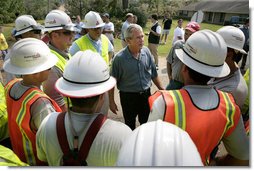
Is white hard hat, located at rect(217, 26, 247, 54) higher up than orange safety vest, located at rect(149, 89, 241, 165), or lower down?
higher up

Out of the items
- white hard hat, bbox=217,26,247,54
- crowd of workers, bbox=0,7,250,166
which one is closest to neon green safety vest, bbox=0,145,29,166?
crowd of workers, bbox=0,7,250,166

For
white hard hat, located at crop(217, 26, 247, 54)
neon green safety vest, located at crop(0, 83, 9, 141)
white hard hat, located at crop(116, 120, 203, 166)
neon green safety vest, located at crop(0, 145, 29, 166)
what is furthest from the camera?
white hard hat, located at crop(217, 26, 247, 54)

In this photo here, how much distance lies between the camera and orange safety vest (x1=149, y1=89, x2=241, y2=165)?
1671mm

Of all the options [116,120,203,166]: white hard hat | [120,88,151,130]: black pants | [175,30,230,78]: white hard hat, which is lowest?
[120,88,151,130]: black pants

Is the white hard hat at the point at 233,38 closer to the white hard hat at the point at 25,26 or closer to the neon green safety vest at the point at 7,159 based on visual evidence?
the neon green safety vest at the point at 7,159

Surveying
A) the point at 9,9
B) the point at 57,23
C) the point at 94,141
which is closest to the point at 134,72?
the point at 57,23

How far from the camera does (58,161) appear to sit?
159cm

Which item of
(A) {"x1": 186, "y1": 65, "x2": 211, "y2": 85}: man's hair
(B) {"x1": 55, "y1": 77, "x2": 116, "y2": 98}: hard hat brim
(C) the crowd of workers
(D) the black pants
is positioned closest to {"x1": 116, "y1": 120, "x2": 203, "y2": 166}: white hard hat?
(C) the crowd of workers

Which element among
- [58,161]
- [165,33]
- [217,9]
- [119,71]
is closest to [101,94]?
[58,161]

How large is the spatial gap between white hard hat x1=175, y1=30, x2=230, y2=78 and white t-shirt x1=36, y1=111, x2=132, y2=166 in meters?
0.69

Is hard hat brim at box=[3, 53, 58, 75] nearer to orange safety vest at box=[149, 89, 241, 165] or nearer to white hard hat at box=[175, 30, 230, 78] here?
orange safety vest at box=[149, 89, 241, 165]

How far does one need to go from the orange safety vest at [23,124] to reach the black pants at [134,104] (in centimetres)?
165

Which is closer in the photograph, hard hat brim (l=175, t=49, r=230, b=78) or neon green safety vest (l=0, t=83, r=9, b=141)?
hard hat brim (l=175, t=49, r=230, b=78)

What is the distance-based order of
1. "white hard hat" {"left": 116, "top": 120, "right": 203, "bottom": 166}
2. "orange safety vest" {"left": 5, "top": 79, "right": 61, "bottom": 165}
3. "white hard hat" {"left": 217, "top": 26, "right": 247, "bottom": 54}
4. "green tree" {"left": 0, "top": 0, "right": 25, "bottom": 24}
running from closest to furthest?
"white hard hat" {"left": 116, "top": 120, "right": 203, "bottom": 166} → "orange safety vest" {"left": 5, "top": 79, "right": 61, "bottom": 165} → "white hard hat" {"left": 217, "top": 26, "right": 247, "bottom": 54} → "green tree" {"left": 0, "top": 0, "right": 25, "bottom": 24}
